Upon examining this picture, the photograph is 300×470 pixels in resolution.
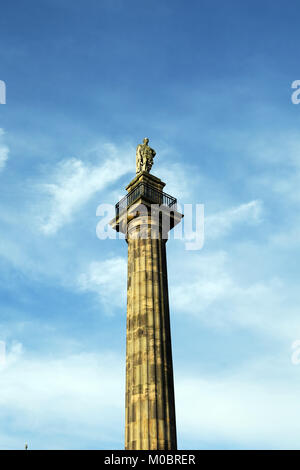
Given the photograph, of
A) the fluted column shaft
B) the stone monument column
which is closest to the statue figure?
the stone monument column

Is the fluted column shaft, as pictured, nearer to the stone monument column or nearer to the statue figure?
the stone monument column

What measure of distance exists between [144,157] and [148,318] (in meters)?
14.8

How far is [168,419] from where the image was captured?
26.9 meters

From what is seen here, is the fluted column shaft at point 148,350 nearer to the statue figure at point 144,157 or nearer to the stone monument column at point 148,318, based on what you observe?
the stone monument column at point 148,318

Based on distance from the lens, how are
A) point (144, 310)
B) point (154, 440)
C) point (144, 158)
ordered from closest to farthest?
point (154, 440) < point (144, 310) < point (144, 158)

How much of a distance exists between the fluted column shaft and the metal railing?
230cm

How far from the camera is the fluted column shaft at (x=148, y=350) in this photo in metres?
26.4

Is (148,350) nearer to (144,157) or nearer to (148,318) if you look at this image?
(148,318)

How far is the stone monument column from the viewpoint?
2661 cm
